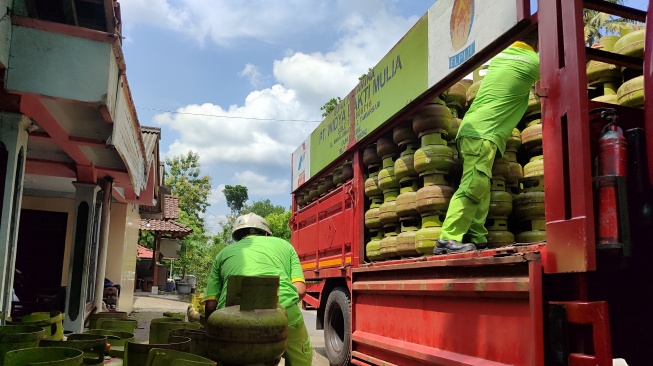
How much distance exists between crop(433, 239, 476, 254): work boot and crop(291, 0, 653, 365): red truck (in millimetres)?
125

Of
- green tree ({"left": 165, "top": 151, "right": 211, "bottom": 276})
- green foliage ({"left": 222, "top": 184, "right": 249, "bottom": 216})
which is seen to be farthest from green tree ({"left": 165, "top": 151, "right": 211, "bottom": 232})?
green foliage ({"left": 222, "top": 184, "right": 249, "bottom": 216})

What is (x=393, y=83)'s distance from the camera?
199 inches

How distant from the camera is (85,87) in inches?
155

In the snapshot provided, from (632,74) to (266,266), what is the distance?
278cm

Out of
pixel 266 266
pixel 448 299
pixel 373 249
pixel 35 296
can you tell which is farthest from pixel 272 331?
pixel 35 296

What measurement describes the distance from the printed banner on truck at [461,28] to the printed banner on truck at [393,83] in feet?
0.52

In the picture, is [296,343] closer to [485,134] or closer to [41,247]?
[485,134]

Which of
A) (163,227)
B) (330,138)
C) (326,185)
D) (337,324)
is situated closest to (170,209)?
(163,227)

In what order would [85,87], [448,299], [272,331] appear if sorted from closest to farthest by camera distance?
[272,331] → [448,299] → [85,87]

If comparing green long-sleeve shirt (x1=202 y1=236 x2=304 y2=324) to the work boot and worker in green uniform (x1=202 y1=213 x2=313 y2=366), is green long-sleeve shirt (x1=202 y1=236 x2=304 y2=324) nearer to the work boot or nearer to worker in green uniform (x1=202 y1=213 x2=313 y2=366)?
worker in green uniform (x1=202 y1=213 x2=313 y2=366)

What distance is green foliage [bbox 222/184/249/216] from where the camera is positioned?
59281 millimetres

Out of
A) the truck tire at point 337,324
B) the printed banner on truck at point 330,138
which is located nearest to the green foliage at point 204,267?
the printed banner on truck at point 330,138

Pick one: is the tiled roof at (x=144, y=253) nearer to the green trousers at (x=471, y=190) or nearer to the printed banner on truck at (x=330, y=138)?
the printed banner on truck at (x=330, y=138)

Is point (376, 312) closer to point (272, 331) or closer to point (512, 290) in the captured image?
point (512, 290)
